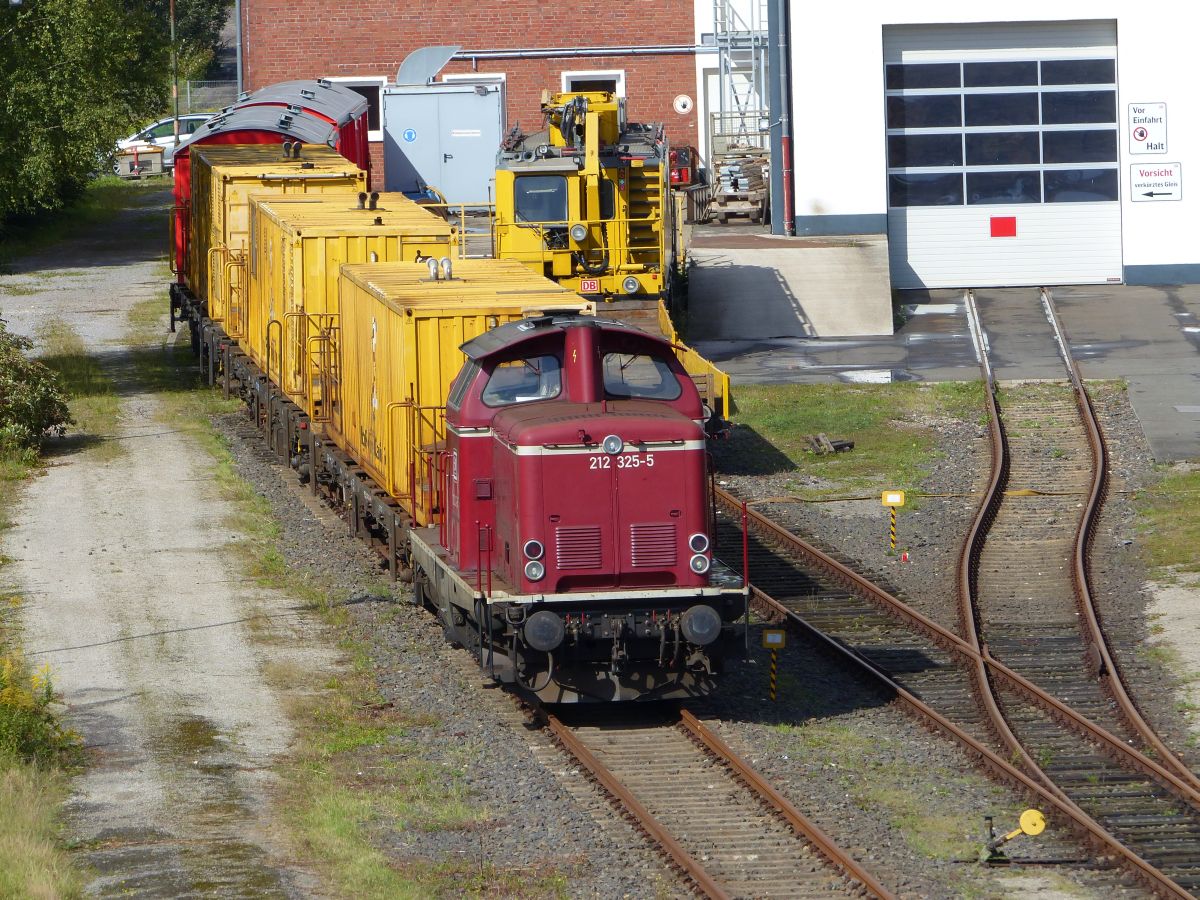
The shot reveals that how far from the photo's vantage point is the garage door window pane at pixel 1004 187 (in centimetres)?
3609

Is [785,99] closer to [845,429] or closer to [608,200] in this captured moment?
[608,200]

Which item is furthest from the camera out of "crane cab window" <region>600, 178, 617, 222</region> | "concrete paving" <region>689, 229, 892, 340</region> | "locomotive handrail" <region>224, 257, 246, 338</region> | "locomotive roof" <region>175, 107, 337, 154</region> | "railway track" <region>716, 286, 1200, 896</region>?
"locomotive roof" <region>175, 107, 337, 154</region>

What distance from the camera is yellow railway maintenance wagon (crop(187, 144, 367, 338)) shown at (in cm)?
2558

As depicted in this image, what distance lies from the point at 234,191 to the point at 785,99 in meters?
13.7

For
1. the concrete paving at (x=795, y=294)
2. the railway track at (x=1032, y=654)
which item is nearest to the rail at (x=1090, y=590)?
the railway track at (x=1032, y=654)

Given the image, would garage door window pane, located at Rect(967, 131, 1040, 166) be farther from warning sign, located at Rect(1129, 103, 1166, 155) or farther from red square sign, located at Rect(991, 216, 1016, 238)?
warning sign, located at Rect(1129, 103, 1166, 155)

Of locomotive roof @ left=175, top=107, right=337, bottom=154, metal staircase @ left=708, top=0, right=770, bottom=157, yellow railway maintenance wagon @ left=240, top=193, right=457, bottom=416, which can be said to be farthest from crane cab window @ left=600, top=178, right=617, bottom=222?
metal staircase @ left=708, top=0, right=770, bottom=157

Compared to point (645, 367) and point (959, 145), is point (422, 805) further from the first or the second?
point (959, 145)

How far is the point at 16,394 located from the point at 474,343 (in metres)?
12.0

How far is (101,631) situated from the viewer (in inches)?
620

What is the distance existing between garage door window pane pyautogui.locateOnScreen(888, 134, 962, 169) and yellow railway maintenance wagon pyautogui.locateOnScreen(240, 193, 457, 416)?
15545 millimetres

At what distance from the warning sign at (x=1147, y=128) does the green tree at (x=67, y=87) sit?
65.9 ft

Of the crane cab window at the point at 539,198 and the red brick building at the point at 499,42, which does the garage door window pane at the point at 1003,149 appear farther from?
the red brick building at the point at 499,42

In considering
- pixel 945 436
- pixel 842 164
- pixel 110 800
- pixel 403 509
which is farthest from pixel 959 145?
pixel 110 800
